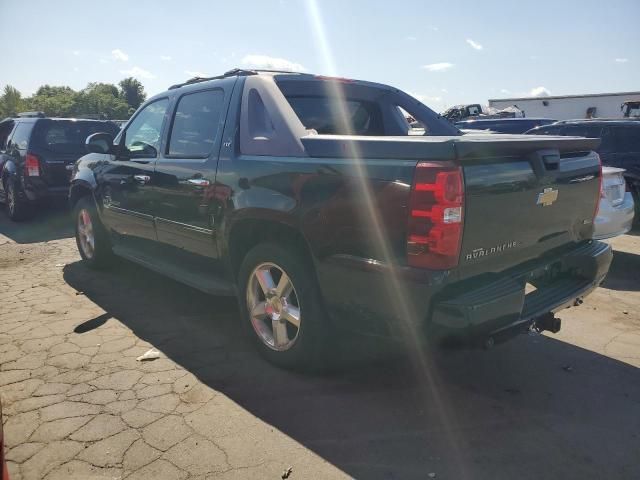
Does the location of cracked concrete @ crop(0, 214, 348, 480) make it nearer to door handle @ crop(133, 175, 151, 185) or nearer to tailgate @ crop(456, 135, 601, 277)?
door handle @ crop(133, 175, 151, 185)

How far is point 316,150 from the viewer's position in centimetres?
292

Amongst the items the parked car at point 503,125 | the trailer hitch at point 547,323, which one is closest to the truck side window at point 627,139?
the parked car at point 503,125

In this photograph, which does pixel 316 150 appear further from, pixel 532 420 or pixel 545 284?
pixel 532 420

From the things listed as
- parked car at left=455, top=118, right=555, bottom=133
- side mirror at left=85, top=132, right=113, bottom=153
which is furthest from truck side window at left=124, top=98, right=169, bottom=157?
parked car at left=455, top=118, right=555, bottom=133

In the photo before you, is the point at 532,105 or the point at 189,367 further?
the point at 532,105

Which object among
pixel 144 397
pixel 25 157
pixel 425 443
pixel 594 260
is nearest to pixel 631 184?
pixel 594 260

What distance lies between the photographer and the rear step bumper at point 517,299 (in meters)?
2.37

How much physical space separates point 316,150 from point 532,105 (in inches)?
1390

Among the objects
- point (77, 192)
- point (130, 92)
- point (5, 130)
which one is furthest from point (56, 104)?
point (77, 192)

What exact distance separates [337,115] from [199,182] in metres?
1.22

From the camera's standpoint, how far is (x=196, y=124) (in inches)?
158

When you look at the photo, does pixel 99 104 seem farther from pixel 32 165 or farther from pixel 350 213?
pixel 350 213

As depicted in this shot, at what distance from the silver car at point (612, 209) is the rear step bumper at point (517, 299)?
7.24ft

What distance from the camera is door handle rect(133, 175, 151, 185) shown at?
441 centimetres
